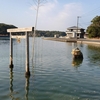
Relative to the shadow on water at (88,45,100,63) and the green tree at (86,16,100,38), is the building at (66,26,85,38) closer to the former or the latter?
the green tree at (86,16,100,38)

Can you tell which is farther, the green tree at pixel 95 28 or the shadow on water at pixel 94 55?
the green tree at pixel 95 28

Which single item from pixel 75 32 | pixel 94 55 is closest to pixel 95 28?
pixel 75 32

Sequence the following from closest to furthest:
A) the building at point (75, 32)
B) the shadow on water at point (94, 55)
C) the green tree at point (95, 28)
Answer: the shadow on water at point (94, 55)
the green tree at point (95, 28)
the building at point (75, 32)

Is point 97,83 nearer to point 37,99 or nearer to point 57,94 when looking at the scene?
point 57,94

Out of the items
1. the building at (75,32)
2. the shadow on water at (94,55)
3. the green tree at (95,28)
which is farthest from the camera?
the building at (75,32)

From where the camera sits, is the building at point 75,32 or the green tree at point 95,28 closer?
the green tree at point 95,28

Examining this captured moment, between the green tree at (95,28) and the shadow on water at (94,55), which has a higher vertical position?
the green tree at (95,28)

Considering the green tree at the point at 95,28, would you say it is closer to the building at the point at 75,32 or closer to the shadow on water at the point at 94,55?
the building at the point at 75,32

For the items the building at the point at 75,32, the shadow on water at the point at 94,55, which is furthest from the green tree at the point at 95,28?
the shadow on water at the point at 94,55

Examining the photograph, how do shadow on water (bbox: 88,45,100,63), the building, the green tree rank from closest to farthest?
shadow on water (bbox: 88,45,100,63)
the green tree
the building

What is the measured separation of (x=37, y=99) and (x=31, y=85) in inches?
118

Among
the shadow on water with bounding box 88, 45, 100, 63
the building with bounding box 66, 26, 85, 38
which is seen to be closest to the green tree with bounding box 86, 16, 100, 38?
the building with bounding box 66, 26, 85, 38

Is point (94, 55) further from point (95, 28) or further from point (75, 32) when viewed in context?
point (75, 32)

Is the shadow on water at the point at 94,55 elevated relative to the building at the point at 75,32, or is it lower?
lower
